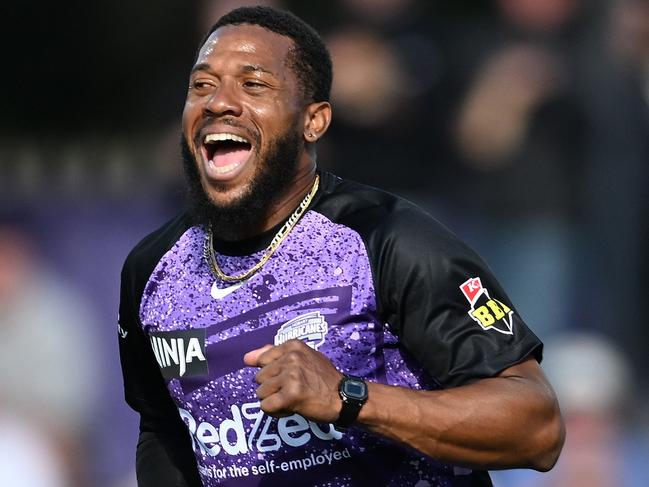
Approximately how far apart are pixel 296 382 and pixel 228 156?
107cm

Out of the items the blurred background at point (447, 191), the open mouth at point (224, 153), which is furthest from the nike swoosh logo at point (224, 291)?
the blurred background at point (447, 191)

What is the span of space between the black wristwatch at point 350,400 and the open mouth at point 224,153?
0.94 meters

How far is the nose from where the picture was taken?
Result: 363 centimetres

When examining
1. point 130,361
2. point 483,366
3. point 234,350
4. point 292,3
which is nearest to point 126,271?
point 130,361

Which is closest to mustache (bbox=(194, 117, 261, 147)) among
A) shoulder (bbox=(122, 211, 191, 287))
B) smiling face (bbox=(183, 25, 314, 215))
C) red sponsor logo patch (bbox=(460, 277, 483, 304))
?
smiling face (bbox=(183, 25, 314, 215))

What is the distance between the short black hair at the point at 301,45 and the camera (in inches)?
149

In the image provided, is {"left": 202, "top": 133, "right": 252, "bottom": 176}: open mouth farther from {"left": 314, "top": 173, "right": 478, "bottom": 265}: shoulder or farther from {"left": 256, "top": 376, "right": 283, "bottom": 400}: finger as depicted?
{"left": 256, "top": 376, "right": 283, "bottom": 400}: finger

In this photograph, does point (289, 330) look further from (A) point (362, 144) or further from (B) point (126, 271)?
(A) point (362, 144)

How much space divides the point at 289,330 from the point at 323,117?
2.51 feet

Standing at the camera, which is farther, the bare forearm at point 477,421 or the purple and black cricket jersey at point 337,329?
the purple and black cricket jersey at point 337,329

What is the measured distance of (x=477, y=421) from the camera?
3.09 metres

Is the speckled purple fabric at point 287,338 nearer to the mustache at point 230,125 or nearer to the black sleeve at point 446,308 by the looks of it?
the black sleeve at point 446,308

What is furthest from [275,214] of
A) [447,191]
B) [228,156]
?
[447,191]

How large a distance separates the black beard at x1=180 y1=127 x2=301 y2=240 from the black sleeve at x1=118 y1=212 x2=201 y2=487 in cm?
28
